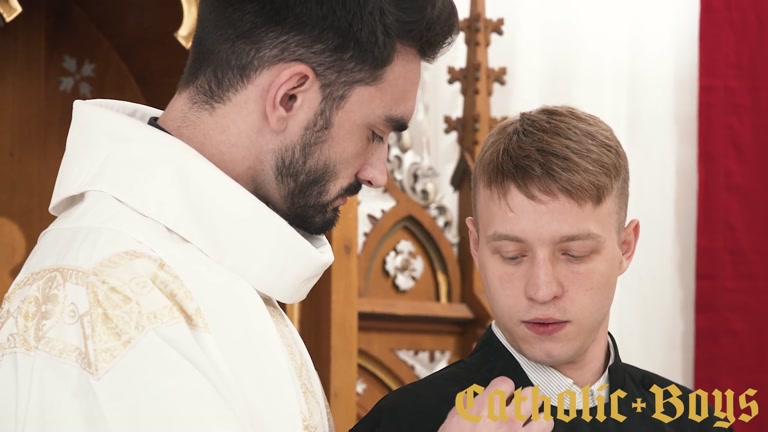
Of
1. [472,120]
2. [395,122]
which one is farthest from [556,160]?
[472,120]

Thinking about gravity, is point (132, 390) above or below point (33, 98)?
below

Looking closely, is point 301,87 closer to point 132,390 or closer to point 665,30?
point 132,390

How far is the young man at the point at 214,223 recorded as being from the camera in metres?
1.40

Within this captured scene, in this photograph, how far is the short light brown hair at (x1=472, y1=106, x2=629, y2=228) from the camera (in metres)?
2.00

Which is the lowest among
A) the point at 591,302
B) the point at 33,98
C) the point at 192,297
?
the point at 192,297

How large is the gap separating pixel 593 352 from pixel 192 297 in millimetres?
846

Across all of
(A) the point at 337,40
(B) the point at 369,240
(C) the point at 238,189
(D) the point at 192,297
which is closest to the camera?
(D) the point at 192,297

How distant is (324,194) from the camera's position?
1.79 meters

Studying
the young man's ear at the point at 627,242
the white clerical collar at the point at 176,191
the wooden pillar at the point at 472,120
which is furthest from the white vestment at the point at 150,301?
the wooden pillar at the point at 472,120

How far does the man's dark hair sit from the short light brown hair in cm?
36

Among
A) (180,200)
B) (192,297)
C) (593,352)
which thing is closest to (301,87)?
(180,200)

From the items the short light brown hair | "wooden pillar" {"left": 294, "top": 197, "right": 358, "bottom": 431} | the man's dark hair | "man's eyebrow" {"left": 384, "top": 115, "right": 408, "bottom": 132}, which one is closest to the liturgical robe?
the short light brown hair

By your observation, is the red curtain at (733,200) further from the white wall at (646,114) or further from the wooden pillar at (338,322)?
the wooden pillar at (338,322)

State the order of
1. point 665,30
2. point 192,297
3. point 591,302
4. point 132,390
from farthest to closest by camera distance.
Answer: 1. point 665,30
2. point 591,302
3. point 192,297
4. point 132,390
